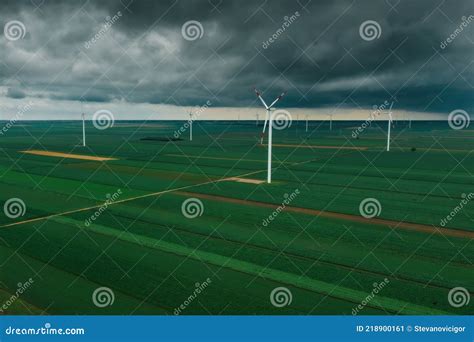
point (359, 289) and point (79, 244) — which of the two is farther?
point (79, 244)

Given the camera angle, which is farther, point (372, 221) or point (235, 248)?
point (372, 221)

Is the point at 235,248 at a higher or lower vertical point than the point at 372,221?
lower

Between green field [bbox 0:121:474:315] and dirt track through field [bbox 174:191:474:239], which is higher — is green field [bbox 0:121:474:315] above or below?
below

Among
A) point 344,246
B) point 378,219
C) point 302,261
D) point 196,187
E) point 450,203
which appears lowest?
point 302,261

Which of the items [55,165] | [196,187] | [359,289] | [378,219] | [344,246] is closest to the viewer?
[359,289]

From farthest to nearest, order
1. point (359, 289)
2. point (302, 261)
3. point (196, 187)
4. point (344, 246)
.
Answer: point (196, 187)
point (344, 246)
point (302, 261)
point (359, 289)

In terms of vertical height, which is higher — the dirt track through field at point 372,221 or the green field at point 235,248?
the dirt track through field at point 372,221

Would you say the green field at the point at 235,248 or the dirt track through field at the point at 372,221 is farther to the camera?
the dirt track through field at the point at 372,221

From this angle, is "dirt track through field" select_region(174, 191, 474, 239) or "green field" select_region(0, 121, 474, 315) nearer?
"green field" select_region(0, 121, 474, 315)

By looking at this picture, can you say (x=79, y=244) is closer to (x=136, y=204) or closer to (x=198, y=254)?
(x=198, y=254)

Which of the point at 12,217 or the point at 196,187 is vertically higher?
the point at 196,187

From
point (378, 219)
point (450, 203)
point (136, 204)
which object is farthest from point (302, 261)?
point (450, 203)
